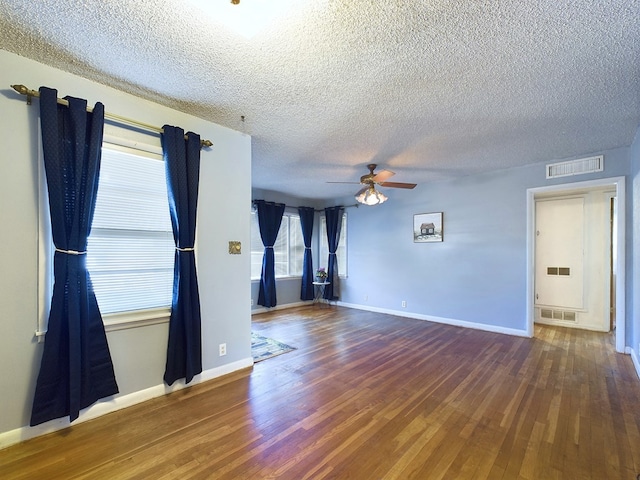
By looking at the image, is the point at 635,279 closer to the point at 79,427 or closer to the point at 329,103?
the point at 329,103

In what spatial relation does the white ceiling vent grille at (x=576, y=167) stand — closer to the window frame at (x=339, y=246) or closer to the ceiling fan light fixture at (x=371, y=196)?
the ceiling fan light fixture at (x=371, y=196)

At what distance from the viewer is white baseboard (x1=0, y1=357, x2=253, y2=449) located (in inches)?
74.3

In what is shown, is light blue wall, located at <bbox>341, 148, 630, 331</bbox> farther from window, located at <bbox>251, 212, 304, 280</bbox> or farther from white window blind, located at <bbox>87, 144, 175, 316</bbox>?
white window blind, located at <bbox>87, 144, 175, 316</bbox>

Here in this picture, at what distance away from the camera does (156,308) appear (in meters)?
2.53

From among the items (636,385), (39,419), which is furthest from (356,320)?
(39,419)

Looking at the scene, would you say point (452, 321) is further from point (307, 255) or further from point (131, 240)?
point (131, 240)

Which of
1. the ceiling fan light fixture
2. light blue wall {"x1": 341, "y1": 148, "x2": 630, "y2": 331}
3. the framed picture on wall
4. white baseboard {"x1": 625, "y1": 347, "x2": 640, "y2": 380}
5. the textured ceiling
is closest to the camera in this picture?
the textured ceiling

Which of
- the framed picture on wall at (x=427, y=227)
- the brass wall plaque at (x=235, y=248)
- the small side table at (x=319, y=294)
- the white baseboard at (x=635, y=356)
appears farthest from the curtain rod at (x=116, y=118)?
the white baseboard at (x=635, y=356)

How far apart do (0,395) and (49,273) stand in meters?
0.80

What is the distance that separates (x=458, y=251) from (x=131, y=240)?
473 centimetres

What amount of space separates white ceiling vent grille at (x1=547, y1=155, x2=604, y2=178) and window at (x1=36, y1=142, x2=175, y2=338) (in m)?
4.92

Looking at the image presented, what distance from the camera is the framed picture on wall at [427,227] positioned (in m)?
5.18

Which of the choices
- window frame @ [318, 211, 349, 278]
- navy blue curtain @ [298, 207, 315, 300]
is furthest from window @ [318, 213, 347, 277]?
navy blue curtain @ [298, 207, 315, 300]

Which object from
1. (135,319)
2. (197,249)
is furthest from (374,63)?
(135,319)
